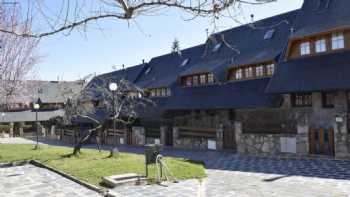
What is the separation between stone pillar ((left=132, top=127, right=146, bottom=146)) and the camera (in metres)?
28.2

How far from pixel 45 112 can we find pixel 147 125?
3153cm

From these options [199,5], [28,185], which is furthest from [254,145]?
[199,5]

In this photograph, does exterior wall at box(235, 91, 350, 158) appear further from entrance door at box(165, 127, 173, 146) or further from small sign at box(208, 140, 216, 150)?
entrance door at box(165, 127, 173, 146)

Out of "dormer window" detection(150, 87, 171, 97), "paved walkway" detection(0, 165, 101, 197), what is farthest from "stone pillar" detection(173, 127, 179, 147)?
"paved walkway" detection(0, 165, 101, 197)

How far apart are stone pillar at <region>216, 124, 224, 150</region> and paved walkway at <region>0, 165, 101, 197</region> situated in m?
11.2

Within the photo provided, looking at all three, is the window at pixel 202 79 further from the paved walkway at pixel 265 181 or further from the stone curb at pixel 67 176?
the stone curb at pixel 67 176

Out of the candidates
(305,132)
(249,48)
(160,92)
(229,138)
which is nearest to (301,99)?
(305,132)

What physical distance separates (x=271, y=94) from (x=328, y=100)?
2.97 metres

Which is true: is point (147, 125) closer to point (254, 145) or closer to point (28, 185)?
point (254, 145)

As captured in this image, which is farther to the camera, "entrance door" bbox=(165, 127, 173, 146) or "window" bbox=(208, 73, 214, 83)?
"entrance door" bbox=(165, 127, 173, 146)

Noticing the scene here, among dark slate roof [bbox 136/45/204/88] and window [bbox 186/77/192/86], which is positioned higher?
dark slate roof [bbox 136/45/204/88]

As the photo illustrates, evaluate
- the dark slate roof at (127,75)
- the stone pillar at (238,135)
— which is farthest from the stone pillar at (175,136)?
the dark slate roof at (127,75)

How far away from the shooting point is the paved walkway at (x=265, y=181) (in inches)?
377

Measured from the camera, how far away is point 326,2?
19359 millimetres
